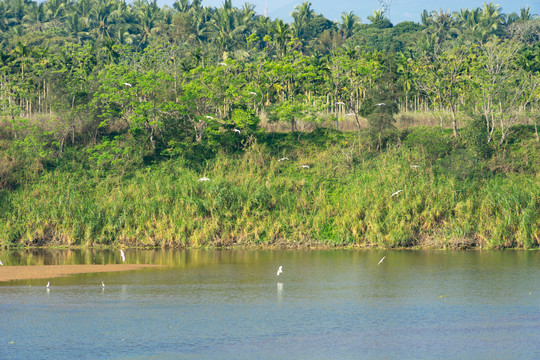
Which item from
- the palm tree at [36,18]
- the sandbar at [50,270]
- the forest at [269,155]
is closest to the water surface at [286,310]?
the sandbar at [50,270]

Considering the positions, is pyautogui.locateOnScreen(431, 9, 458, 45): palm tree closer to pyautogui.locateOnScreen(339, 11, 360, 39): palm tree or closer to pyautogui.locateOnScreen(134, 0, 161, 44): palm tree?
pyautogui.locateOnScreen(339, 11, 360, 39): palm tree

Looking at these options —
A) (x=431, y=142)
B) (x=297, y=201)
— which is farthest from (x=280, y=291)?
(x=431, y=142)

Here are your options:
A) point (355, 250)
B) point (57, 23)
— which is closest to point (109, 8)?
point (57, 23)

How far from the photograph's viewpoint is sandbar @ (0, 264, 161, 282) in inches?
1152

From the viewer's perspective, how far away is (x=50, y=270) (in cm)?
3064

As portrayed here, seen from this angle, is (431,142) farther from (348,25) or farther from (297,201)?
(348,25)

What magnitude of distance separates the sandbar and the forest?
607 cm

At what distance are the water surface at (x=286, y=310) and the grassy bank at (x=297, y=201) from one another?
3.28m

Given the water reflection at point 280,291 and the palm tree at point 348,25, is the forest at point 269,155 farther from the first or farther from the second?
the palm tree at point 348,25

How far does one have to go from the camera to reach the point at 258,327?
20.4 m

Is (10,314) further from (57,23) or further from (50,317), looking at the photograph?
(57,23)

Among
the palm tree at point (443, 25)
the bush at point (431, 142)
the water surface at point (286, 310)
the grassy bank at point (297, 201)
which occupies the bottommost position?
the water surface at point (286, 310)

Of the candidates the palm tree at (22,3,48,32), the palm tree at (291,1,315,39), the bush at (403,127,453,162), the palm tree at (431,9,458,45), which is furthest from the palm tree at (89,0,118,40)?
the bush at (403,127,453,162)

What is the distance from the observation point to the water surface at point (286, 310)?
59.8 feet
